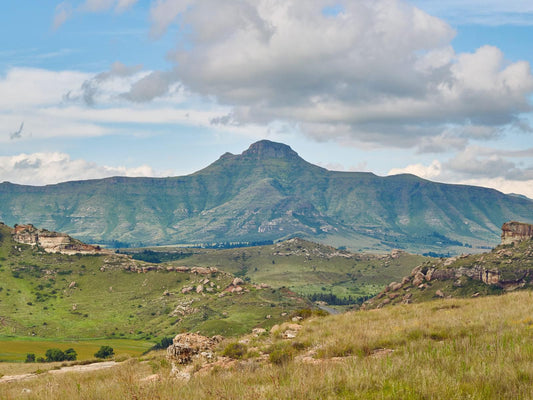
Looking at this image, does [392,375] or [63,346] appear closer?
A: [392,375]

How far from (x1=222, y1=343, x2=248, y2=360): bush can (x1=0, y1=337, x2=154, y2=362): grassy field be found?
4673 inches

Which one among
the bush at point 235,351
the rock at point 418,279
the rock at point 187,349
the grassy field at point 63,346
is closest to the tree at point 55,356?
the grassy field at point 63,346

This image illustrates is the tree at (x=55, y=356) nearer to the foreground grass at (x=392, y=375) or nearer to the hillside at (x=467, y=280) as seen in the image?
the foreground grass at (x=392, y=375)

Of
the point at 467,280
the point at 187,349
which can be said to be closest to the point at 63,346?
the point at 187,349

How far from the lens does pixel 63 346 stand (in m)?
151

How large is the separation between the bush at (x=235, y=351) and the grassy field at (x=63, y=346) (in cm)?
11868

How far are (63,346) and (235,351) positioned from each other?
158050mm

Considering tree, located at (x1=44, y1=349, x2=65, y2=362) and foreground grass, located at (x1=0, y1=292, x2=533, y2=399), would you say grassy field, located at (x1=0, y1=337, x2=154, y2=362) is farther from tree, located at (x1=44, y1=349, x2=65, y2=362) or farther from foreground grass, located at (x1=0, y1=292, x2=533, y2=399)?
foreground grass, located at (x1=0, y1=292, x2=533, y2=399)

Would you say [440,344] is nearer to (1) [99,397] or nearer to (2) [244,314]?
(1) [99,397]

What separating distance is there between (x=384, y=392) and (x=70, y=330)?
203 meters

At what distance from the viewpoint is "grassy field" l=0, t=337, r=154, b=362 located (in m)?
129

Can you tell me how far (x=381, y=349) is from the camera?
610 inches

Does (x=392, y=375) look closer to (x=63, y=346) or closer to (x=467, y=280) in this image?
(x=63, y=346)

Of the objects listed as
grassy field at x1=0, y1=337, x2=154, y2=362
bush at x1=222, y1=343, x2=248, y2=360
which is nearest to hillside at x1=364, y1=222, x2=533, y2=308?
grassy field at x1=0, y1=337, x2=154, y2=362
